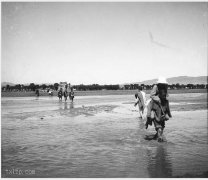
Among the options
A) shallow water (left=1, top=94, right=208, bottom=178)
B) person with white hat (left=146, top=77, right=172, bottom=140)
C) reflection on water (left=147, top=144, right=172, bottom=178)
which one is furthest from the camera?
person with white hat (left=146, top=77, right=172, bottom=140)

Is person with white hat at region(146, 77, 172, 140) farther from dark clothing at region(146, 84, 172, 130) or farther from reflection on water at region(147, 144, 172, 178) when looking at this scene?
reflection on water at region(147, 144, 172, 178)

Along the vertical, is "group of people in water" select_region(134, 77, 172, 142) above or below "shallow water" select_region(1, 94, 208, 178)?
above

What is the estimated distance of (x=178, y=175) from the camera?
5621 mm

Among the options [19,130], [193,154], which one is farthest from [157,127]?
[19,130]

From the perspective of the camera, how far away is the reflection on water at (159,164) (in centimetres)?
569

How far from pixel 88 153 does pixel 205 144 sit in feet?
11.3

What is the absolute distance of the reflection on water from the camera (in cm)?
569

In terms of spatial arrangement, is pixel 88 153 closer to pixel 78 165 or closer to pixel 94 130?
pixel 78 165

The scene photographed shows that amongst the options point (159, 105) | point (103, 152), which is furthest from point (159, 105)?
point (103, 152)

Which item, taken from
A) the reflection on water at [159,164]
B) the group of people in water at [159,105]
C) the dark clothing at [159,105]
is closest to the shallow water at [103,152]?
the reflection on water at [159,164]

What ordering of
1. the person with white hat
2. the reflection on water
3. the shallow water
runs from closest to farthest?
the reflection on water → the shallow water → the person with white hat

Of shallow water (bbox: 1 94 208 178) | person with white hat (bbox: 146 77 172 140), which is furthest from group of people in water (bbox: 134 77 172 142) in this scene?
shallow water (bbox: 1 94 208 178)

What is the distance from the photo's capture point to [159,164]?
20.6ft

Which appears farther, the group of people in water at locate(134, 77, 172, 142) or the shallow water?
the group of people in water at locate(134, 77, 172, 142)
